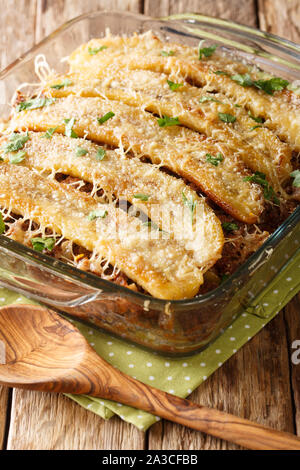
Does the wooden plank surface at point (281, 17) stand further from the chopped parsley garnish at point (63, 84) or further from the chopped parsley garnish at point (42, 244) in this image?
the chopped parsley garnish at point (42, 244)

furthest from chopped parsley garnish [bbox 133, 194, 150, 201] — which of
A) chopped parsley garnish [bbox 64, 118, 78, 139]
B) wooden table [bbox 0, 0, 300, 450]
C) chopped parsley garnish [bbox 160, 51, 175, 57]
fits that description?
chopped parsley garnish [bbox 160, 51, 175, 57]

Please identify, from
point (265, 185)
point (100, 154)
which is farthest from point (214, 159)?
point (100, 154)

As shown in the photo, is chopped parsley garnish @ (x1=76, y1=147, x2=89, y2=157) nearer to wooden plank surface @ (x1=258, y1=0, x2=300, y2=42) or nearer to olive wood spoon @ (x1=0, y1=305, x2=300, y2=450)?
olive wood spoon @ (x1=0, y1=305, x2=300, y2=450)

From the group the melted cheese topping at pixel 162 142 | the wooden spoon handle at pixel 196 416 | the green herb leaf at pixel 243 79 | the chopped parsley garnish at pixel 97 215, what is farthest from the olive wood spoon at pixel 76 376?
the green herb leaf at pixel 243 79

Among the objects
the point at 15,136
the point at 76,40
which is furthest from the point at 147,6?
the point at 15,136

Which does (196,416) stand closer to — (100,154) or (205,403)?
(205,403)

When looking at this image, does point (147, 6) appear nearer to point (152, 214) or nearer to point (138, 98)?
point (138, 98)
